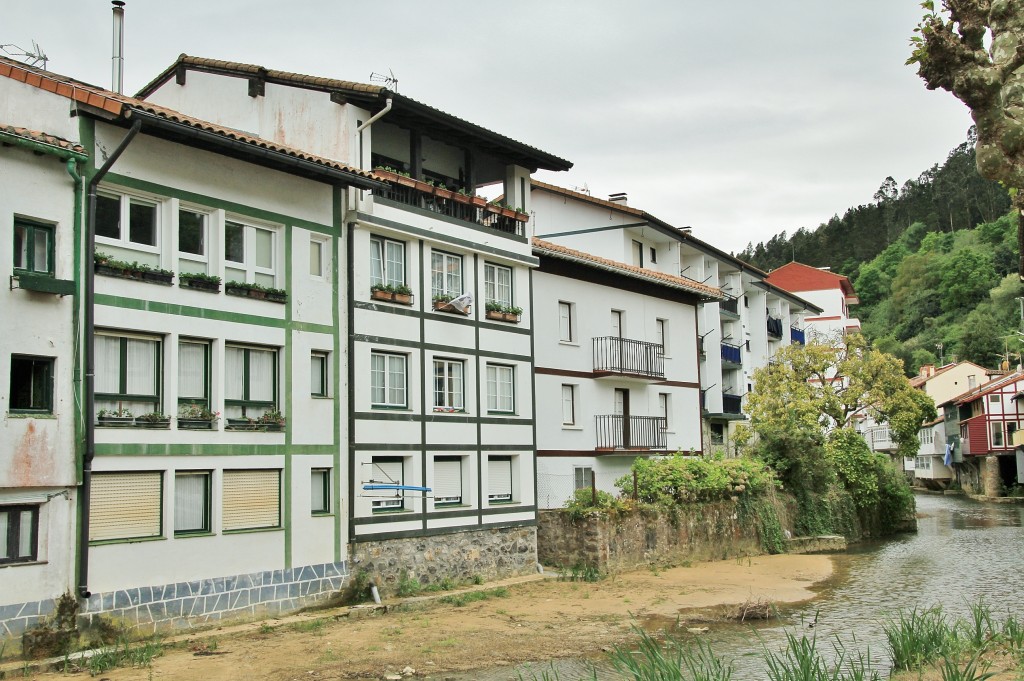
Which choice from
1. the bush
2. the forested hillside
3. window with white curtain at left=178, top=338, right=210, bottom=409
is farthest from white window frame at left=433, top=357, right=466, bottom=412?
the forested hillside

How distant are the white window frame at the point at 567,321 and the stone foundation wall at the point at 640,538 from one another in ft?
18.5

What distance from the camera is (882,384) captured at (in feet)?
157

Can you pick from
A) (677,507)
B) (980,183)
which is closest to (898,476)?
(677,507)

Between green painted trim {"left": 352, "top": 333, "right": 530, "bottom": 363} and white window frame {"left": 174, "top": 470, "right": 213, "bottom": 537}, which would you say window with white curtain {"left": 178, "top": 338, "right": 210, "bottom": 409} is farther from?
green painted trim {"left": 352, "top": 333, "right": 530, "bottom": 363}

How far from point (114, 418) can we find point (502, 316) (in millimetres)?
10979

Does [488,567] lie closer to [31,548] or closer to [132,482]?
[132,482]

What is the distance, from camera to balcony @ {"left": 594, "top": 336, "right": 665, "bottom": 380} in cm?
3070

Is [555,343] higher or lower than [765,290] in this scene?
lower

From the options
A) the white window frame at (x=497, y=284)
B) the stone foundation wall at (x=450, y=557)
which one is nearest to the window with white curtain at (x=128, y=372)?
the stone foundation wall at (x=450, y=557)

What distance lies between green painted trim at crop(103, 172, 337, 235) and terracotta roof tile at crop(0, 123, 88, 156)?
0.83 metres

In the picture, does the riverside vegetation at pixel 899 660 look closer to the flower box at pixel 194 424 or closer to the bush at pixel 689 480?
the flower box at pixel 194 424

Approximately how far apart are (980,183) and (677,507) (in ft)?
415

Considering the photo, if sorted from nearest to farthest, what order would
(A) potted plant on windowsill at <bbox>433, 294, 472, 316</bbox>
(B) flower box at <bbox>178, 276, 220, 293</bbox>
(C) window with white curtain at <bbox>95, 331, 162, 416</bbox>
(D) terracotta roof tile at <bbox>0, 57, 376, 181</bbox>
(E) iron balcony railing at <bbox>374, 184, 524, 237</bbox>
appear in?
(D) terracotta roof tile at <bbox>0, 57, 376, 181</bbox> → (C) window with white curtain at <bbox>95, 331, 162, 416</bbox> → (B) flower box at <bbox>178, 276, 220, 293</bbox> → (E) iron balcony railing at <bbox>374, 184, 524, 237</bbox> → (A) potted plant on windowsill at <bbox>433, 294, 472, 316</bbox>

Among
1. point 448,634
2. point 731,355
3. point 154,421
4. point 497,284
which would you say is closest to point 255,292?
point 154,421
